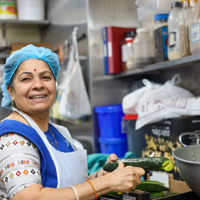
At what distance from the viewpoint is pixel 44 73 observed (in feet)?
4.10

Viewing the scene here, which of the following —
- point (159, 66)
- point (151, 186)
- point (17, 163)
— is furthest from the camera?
point (159, 66)

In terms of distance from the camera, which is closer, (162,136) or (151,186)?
(151,186)

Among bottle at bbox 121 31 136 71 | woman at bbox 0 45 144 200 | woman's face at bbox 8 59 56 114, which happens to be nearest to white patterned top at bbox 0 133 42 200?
woman at bbox 0 45 144 200

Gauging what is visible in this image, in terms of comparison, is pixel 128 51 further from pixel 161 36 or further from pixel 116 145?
pixel 116 145

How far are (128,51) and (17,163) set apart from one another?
5.45 ft

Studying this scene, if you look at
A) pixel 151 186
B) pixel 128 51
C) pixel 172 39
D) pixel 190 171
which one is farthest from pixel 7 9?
pixel 190 171

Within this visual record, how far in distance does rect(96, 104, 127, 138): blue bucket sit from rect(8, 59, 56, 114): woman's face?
50.8 inches

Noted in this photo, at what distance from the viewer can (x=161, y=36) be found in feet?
6.86

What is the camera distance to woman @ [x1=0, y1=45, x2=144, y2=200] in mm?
1000

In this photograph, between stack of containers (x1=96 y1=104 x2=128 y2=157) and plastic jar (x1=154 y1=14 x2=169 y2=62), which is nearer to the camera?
plastic jar (x1=154 y1=14 x2=169 y2=62)

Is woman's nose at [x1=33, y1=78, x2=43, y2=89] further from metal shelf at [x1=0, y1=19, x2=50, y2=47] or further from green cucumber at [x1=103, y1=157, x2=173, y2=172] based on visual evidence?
metal shelf at [x1=0, y1=19, x2=50, y2=47]

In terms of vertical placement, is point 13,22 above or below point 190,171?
above

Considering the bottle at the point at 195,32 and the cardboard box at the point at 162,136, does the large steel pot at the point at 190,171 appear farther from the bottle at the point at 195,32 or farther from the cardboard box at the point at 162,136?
the bottle at the point at 195,32

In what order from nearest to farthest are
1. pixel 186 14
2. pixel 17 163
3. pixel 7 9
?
pixel 17 163 < pixel 186 14 < pixel 7 9
